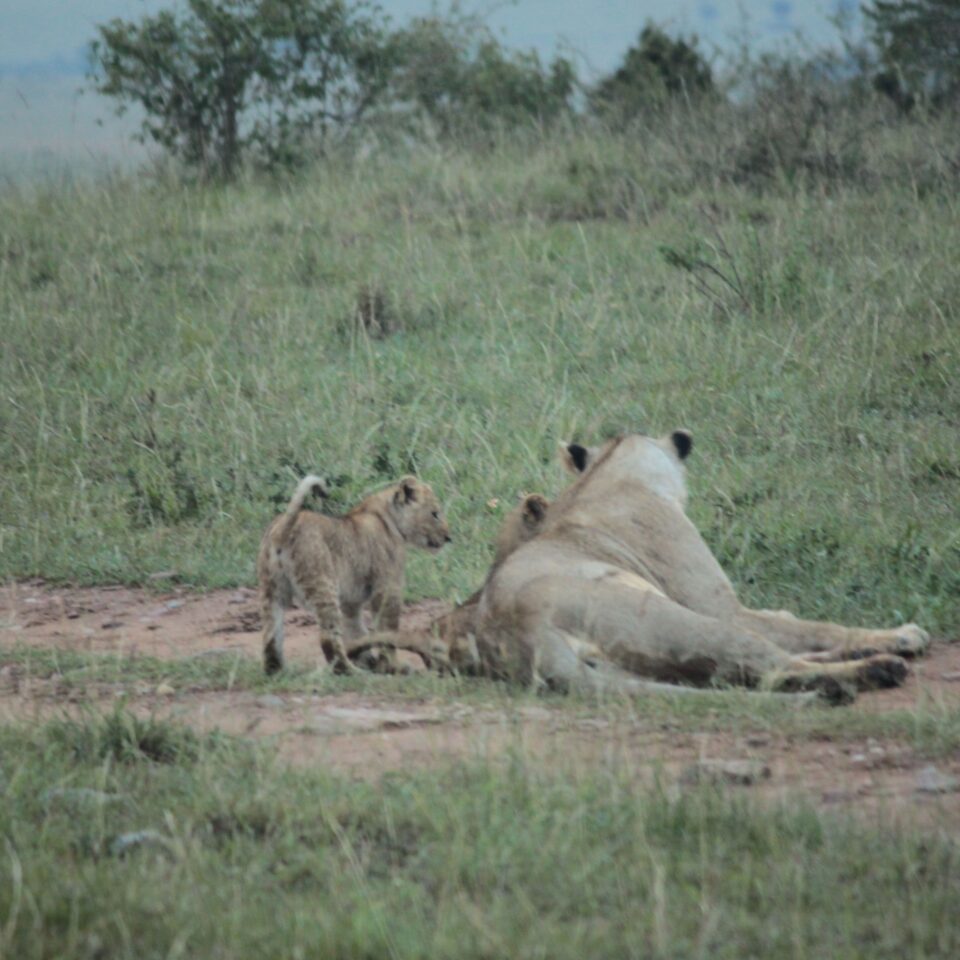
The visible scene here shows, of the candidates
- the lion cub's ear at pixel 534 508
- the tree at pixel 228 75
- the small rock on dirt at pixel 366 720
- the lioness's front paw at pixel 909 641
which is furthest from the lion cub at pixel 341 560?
the tree at pixel 228 75

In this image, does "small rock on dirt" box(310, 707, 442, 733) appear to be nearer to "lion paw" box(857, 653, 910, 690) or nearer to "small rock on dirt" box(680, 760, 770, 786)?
"small rock on dirt" box(680, 760, 770, 786)

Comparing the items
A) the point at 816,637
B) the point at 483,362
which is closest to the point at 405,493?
the point at 816,637

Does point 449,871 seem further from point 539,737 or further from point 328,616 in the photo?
point 328,616

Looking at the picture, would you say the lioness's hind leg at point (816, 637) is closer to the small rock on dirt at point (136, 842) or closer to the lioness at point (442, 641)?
the lioness at point (442, 641)

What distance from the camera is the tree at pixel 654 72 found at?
1570cm

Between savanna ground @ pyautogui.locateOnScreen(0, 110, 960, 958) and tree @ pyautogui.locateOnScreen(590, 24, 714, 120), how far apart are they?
6.28ft

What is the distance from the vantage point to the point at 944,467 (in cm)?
741

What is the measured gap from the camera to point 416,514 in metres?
6.30

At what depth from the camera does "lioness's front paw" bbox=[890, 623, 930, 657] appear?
17.7 ft

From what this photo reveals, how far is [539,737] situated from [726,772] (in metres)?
0.58

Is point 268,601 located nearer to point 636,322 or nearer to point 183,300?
point 636,322

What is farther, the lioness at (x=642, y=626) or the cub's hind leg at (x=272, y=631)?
the cub's hind leg at (x=272, y=631)

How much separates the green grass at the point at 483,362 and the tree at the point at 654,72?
2.72 meters

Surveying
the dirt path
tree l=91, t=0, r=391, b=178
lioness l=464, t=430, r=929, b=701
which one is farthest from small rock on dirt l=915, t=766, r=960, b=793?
tree l=91, t=0, r=391, b=178
